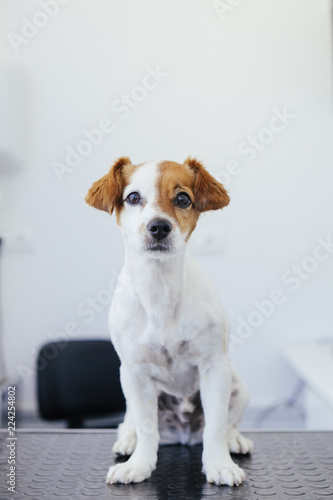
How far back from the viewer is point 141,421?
3.08 feet

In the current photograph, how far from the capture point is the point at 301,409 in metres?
2.42

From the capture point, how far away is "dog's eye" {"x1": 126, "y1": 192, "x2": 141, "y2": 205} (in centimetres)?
90

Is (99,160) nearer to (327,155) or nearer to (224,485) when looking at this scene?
(327,155)

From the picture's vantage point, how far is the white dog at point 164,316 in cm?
89

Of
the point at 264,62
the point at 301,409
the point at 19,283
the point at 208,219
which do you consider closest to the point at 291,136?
the point at 264,62

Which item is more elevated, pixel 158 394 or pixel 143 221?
pixel 143 221

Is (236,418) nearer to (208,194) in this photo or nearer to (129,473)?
(129,473)

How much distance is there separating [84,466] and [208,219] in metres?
1.50

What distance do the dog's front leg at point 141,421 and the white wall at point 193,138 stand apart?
1.41 metres
